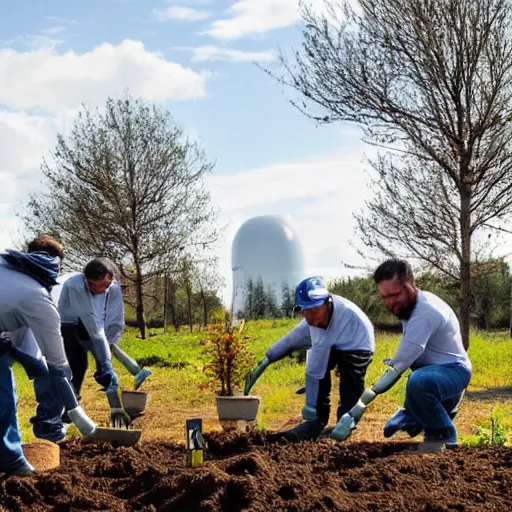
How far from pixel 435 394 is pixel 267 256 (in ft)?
98.7

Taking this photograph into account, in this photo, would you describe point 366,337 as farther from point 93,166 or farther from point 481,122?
point 93,166

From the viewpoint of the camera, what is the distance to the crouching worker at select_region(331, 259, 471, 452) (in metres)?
5.30

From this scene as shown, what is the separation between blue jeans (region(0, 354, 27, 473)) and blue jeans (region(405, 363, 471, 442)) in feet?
7.93

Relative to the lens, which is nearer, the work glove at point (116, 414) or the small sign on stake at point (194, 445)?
the small sign on stake at point (194, 445)

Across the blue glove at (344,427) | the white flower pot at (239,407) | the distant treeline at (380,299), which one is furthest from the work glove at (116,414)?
the distant treeline at (380,299)

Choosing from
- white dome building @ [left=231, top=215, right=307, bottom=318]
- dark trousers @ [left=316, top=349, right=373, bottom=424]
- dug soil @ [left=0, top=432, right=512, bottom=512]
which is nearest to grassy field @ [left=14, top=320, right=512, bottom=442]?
dark trousers @ [left=316, top=349, right=373, bottom=424]

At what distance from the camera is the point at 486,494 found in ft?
14.0

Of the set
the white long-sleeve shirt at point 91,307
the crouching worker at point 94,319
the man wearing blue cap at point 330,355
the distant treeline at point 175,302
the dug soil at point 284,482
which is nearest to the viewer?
the dug soil at point 284,482

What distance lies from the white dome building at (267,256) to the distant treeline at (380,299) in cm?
76

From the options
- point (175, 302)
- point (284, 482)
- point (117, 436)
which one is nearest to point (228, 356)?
point (117, 436)

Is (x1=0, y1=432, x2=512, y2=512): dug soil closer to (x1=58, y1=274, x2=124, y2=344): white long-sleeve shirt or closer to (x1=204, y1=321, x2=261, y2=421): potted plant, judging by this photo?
(x1=58, y1=274, x2=124, y2=344): white long-sleeve shirt

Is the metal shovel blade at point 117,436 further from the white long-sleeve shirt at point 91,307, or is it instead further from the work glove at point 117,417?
the white long-sleeve shirt at point 91,307

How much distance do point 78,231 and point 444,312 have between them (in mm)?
19814

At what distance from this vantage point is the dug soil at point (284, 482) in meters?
4.03
